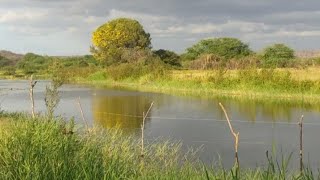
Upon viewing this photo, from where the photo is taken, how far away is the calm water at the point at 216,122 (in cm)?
878

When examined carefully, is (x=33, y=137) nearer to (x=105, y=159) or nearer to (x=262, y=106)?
(x=105, y=159)

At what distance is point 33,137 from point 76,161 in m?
0.84

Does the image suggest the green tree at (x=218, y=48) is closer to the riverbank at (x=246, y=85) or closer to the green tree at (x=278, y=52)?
the green tree at (x=278, y=52)

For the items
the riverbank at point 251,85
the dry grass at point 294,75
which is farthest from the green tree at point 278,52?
the riverbank at point 251,85

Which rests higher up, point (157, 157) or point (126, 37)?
point (126, 37)

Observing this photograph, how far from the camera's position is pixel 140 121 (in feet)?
41.8

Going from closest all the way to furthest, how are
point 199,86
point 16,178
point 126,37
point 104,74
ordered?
point 16,178, point 199,86, point 104,74, point 126,37

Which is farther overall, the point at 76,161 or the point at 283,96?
the point at 283,96

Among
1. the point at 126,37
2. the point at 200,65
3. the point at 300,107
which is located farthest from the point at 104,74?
the point at 300,107

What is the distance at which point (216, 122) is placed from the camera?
12.6 m

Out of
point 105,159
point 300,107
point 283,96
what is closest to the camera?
point 105,159

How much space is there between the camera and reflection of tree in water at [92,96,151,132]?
12.1 metres

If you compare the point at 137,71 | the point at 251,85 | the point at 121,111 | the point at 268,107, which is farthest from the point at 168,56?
the point at 121,111

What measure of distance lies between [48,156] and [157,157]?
2.22 m
